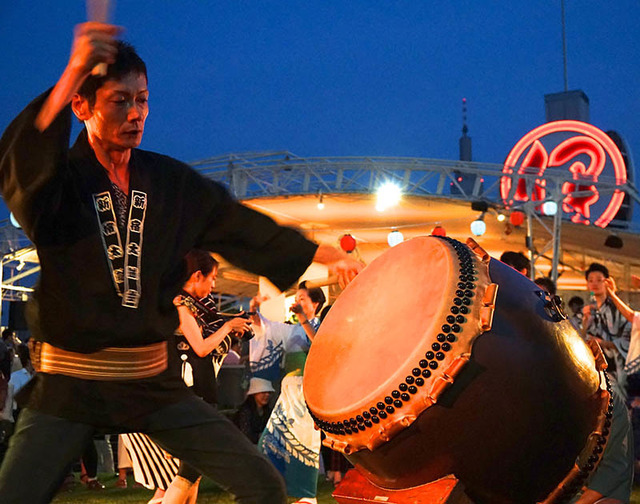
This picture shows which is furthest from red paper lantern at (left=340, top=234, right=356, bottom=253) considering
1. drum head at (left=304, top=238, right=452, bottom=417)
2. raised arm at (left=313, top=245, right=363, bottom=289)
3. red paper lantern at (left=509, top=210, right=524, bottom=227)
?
raised arm at (left=313, top=245, right=363, bottom=289)

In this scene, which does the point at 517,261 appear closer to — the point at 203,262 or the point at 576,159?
the point at 203,262

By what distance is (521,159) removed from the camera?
16.1 meters

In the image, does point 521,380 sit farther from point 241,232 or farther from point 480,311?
point 241,232

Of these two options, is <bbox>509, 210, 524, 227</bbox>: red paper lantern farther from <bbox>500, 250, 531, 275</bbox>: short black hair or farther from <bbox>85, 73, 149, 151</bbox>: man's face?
<bbox>85, 73, 149, 151</bbox>: man's face

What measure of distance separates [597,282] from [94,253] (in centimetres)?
428

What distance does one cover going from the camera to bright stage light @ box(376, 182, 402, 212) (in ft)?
43.6

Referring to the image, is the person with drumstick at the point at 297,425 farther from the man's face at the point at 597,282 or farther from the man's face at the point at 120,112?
the man's face at the point at 120,112

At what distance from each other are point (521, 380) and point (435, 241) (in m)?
0.65

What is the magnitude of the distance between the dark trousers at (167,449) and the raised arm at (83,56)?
2.45 feet

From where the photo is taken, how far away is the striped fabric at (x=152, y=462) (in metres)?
3.79

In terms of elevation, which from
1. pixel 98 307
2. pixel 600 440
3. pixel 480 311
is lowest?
pixel 600 440

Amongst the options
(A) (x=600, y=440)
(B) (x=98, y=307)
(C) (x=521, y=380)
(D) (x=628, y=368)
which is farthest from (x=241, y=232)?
(D) (x=628, y=368)

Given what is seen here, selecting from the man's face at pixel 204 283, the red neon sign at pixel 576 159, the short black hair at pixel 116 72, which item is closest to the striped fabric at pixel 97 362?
the short black hair at pixel 116 72

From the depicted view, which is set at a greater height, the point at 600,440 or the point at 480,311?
the point at 480,311
